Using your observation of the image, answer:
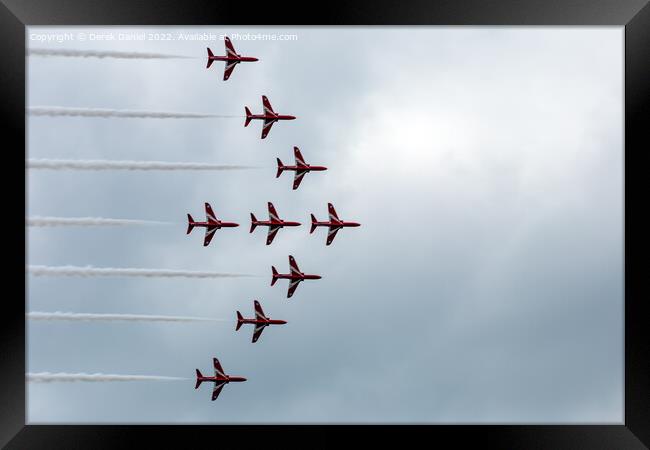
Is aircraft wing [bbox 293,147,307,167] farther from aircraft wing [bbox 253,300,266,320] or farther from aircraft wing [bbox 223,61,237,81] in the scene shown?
aircraft wing [bbox 253,300,266,320]

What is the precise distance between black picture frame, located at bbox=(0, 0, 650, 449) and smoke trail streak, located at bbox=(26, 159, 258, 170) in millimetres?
8275

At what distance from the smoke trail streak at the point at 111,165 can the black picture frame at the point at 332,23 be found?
326 inches

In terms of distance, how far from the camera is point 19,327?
8269 centimetres

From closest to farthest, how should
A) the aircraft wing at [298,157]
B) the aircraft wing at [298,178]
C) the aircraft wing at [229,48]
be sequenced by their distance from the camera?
the aircraft wing at [229,48] < the aircraft wing at [298,178] < the aircraft wing at [298,157]

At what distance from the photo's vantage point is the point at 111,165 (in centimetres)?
9556

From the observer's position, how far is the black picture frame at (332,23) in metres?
81.7

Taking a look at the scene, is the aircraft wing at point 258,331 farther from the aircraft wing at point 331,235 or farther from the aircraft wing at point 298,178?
the aircraft wing at point 298,178

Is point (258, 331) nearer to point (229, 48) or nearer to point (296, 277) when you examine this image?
point (296, 277)

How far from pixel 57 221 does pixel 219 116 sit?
20.5m

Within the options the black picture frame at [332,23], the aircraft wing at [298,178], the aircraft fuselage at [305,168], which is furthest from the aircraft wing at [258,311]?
the black picture frame at [332,23]

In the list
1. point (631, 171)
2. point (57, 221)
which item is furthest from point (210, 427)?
point (631, 171)

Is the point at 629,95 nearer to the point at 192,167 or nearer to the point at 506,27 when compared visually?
the point at 506,27

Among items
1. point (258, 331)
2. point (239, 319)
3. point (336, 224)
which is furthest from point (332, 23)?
point (258, 331)

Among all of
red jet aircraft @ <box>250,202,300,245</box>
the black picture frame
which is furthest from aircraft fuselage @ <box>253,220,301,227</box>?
the black picture frame
